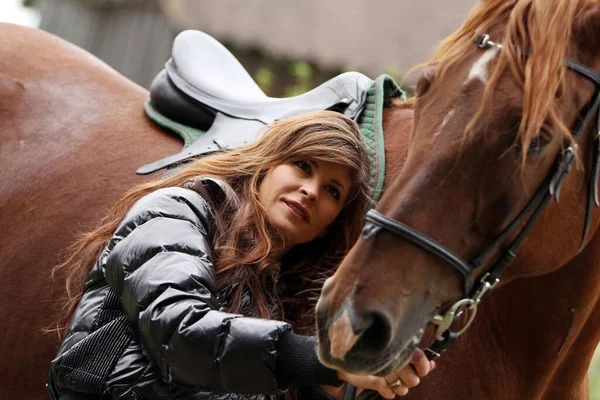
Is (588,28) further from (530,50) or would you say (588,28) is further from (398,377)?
(398,377)

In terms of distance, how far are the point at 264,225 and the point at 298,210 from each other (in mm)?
88

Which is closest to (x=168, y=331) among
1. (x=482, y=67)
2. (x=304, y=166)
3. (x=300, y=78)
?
(x=304, y=166)

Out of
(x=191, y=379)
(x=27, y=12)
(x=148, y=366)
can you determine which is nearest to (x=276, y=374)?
(x=191, y=379)

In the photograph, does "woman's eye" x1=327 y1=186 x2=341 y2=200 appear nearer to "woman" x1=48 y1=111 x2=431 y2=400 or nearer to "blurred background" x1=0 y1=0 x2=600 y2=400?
"woman" x1=48 y1=111 x2=431 y2=400

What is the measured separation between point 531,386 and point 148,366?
2.84ft

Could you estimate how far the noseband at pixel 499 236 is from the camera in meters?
1.67

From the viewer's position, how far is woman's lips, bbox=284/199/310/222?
2180mm

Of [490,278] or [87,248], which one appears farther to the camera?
[87,248]

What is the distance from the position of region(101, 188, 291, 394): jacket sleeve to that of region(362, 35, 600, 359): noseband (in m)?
0.29

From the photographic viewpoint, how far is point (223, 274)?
6.93 feet

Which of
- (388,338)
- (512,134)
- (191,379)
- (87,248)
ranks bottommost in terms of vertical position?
(87,248)

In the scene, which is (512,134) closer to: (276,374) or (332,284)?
(332,284)

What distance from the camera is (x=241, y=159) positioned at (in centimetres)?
235

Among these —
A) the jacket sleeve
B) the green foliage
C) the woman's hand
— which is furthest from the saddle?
the green foliage
